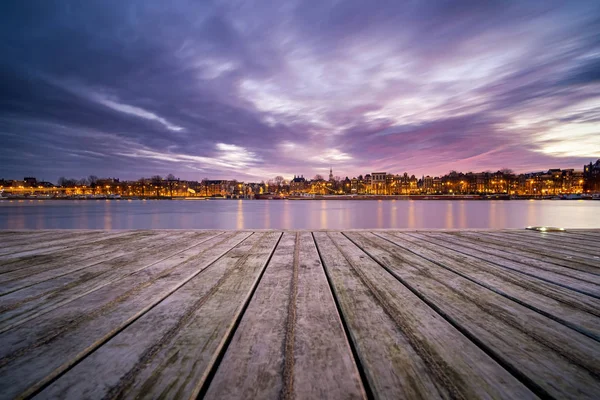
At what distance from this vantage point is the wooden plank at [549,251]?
3.12 m

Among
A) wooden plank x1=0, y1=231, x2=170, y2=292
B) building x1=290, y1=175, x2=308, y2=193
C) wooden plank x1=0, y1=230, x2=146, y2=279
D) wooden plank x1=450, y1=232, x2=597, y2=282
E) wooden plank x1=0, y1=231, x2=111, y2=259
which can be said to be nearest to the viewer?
wooden plank x1=0, y1=231, x2=170, y2=292

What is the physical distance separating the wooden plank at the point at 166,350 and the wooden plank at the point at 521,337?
53.8 inches

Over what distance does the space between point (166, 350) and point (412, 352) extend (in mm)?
1194

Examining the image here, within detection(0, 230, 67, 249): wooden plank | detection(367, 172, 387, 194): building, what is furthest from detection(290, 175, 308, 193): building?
detection(0, 230, 67, 249): wooden plank

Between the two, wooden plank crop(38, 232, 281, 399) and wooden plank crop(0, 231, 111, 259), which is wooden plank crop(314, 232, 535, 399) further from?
wooden plank crop(0, 231, 111, 259)

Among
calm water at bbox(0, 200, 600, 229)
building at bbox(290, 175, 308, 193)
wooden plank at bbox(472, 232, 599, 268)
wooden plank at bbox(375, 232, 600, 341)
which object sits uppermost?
building at bbox(290, 175, 308, 193)

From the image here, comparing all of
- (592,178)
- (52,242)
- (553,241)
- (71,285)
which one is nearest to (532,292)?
(553,241)

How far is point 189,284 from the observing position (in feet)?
7.82


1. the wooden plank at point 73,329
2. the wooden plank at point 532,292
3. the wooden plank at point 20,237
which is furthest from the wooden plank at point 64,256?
the wooden plank at point 532,292

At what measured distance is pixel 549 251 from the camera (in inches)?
150

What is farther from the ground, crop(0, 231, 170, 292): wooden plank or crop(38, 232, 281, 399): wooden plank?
crop(38, 232, 281, 399): wooden plank

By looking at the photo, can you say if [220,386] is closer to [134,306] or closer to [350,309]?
[350,309]

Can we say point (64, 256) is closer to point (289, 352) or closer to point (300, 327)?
point (300, 327)

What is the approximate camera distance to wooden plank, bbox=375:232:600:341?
1746 millimetres
